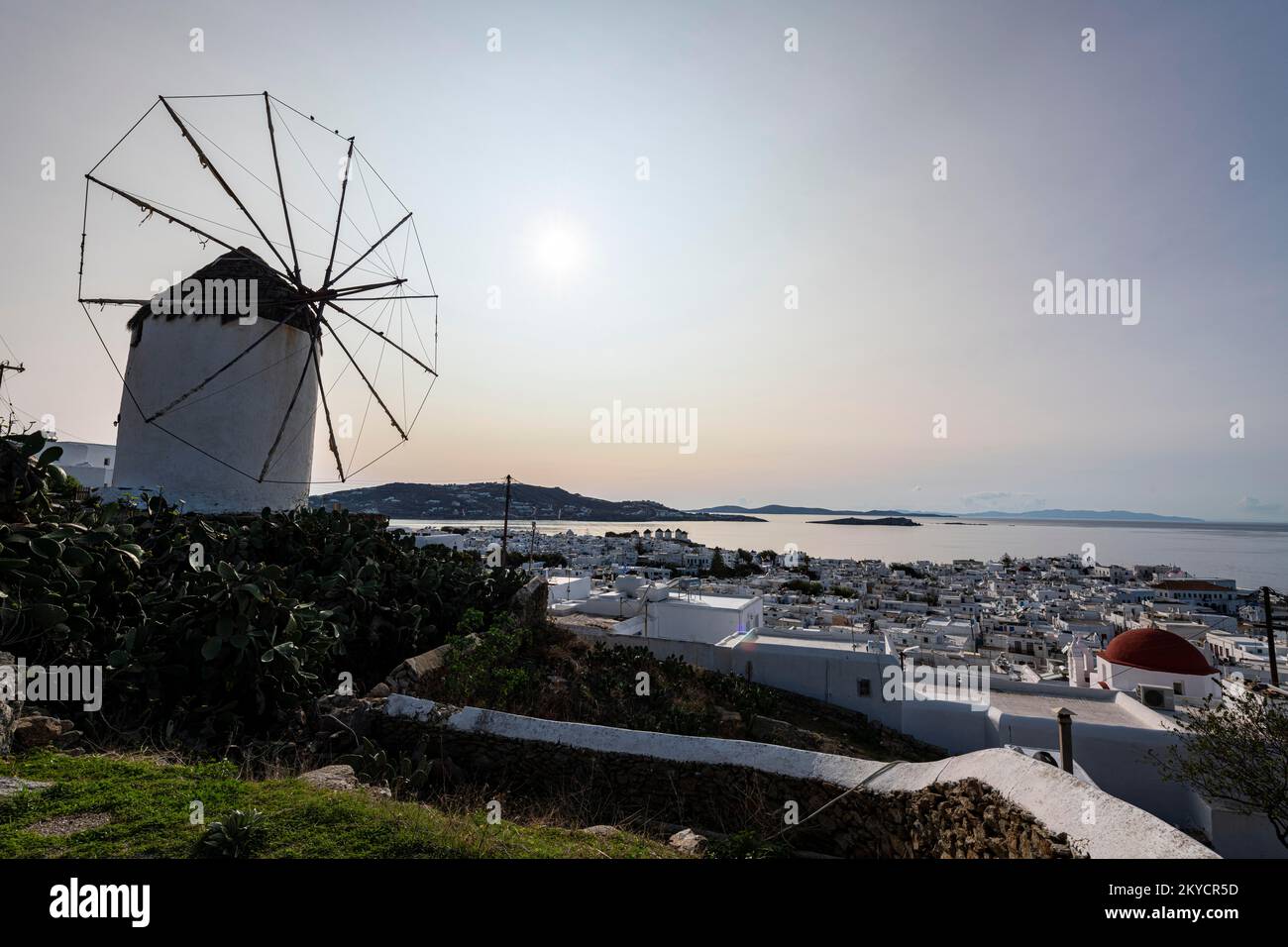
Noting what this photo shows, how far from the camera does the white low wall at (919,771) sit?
12.5 ft

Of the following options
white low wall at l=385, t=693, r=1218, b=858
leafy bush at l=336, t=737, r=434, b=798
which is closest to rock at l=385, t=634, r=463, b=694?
white low wall at l=385, t=693, r=1218, b=858

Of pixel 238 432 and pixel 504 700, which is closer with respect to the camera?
pixel 504 700

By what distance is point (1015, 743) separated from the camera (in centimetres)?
1289

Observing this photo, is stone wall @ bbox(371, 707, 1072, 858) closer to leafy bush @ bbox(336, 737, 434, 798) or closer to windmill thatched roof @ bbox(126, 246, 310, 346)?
leafy bush @ bbox(336, 737, 434, 798)

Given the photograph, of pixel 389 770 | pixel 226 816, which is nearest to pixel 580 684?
pixel 389 770

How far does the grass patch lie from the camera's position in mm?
3637

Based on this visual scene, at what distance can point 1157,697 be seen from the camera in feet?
47.7

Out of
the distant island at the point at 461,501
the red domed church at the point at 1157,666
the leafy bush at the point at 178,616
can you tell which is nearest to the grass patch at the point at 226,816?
the leafy bush at the point at 178,616

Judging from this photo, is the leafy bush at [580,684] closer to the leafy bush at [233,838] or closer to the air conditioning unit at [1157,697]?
the leafy bush at [233,838]

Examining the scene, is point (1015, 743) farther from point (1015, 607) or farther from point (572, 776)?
point (1015, 607)

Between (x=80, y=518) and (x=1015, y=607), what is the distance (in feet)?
189

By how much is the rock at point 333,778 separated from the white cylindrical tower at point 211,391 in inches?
367

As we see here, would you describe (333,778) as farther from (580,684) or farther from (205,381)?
(205,381)
